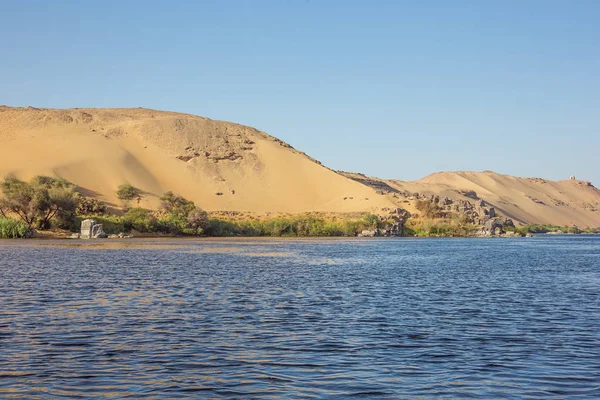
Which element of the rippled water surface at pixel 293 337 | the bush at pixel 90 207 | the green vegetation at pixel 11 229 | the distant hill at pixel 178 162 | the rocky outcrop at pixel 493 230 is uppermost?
the distant hill at pixel 178 162

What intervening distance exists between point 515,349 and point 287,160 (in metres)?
117

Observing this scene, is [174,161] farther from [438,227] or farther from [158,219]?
[438,227]

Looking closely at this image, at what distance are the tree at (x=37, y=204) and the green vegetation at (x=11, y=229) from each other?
2.89 metres

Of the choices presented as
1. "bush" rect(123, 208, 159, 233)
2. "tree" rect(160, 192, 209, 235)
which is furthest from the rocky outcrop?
"bush" rect(123, 208, 159, 233)

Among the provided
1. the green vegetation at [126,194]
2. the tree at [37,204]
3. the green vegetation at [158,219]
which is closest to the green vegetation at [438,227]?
the green vegetation at [158,219]

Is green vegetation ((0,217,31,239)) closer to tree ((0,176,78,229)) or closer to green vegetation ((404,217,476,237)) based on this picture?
tree ((0,176,78,229))

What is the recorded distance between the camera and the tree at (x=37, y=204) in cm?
6138

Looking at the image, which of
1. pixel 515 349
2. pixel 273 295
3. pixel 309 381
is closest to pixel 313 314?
pixel 273 295

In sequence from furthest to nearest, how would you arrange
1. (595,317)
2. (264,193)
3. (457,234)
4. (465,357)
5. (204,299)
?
1. (264,193)
2. (457,234)
3. (204,299)
4. (595,317)
5. (465,357)

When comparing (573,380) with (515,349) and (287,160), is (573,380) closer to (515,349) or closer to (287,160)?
(515,349)

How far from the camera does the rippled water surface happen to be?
10156 millimetres

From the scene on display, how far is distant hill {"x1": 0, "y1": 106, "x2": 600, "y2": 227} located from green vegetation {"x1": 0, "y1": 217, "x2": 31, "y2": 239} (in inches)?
1236

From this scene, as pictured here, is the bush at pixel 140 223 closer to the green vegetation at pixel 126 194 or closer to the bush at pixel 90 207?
the bush at pixel 90 207

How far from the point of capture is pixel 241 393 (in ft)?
31.7
